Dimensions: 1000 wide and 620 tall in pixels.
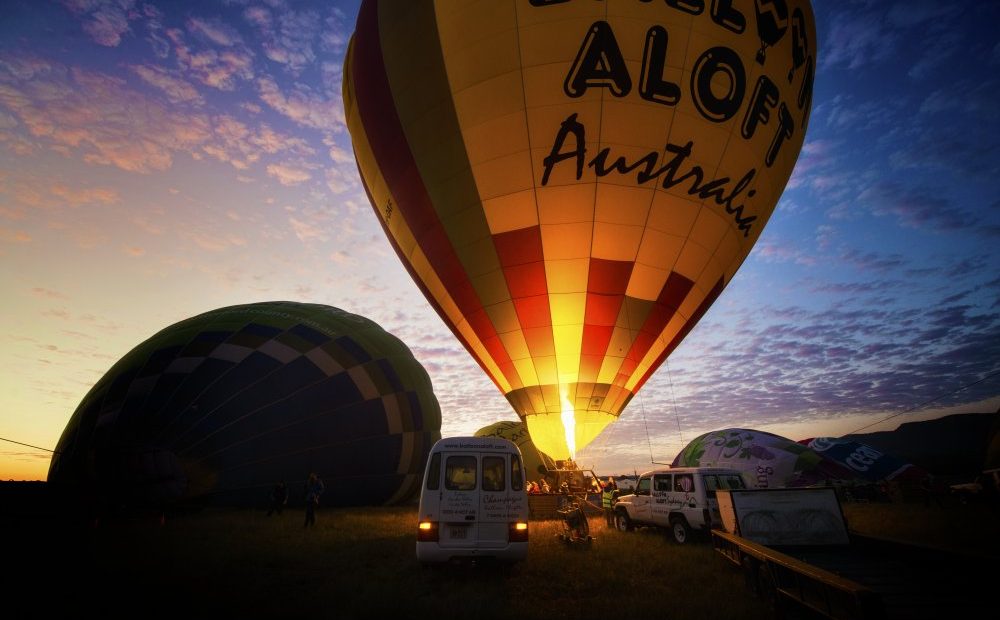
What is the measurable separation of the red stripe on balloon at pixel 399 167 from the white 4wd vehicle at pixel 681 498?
495 cm

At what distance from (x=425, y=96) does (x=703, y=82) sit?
649cm

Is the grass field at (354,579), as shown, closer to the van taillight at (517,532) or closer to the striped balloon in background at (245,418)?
the van taillight at (517,532)

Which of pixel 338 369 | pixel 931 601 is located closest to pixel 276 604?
pixel 931 601

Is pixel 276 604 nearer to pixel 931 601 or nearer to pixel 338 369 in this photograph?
pixel 931 601

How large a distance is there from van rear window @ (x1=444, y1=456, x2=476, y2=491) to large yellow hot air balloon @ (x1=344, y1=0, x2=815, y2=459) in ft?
15.5

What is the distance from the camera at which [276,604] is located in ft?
18.3

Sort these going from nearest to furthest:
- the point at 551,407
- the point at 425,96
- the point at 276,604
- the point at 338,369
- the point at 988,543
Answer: the point at 276,604, the point at 988,543, the point at 425,96, the point at 551,407, the point at 338,369

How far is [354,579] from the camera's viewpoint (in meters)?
6.67

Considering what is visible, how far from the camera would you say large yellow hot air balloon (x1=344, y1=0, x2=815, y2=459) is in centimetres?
1018

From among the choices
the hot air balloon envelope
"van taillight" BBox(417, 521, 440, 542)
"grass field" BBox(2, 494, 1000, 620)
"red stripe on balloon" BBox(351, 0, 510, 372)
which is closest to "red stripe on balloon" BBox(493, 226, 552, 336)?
"red stripe on balloon" BBox(351, 0, 510, 372)

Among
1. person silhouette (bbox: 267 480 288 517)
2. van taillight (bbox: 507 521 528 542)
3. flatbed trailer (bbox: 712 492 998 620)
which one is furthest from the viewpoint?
person silhouette (bbox: 267 480 288 517)

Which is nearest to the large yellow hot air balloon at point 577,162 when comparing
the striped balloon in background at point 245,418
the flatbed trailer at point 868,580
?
the striped balloon in background at point 245,418

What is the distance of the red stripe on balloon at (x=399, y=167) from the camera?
1226 centimetres

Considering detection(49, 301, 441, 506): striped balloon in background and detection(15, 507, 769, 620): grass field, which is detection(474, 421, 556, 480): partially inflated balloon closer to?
detection(49, 301, 441, 506): striped balloon in background
